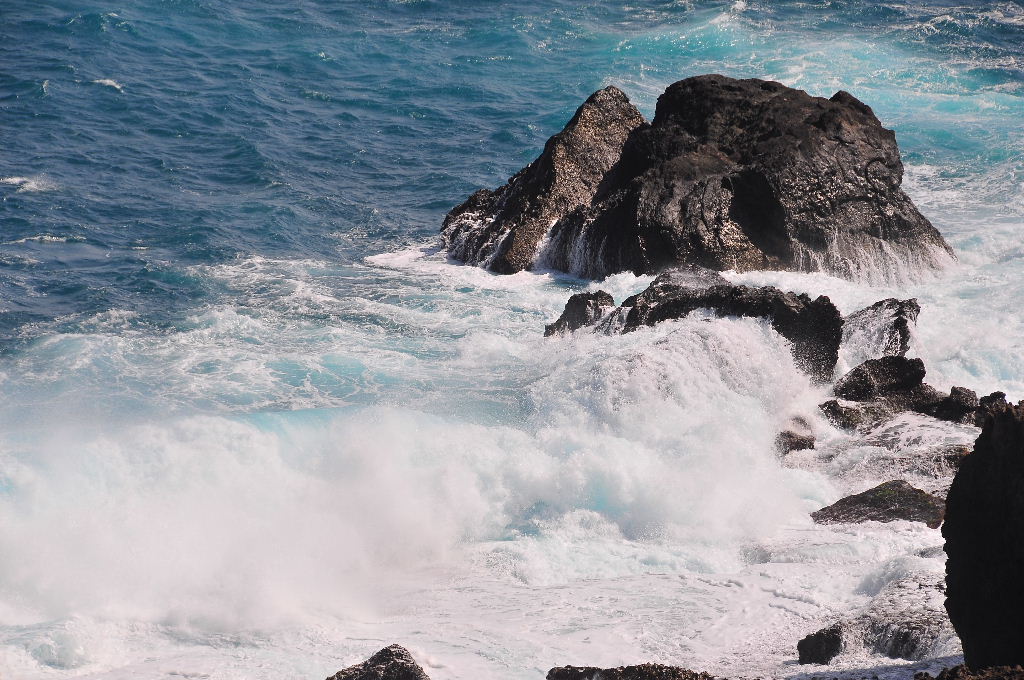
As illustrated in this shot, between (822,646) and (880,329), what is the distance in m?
8.05

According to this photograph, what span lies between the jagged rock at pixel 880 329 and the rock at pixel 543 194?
6202mm

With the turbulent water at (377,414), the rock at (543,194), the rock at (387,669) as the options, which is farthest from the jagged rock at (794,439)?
the rock at (543,194)

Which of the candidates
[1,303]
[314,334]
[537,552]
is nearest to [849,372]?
[537,552]

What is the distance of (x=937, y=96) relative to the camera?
102 ft

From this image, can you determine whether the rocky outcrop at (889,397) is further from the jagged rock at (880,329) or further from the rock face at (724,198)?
the rock face at (724,198)

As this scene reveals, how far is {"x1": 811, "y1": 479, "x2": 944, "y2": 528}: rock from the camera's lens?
426 inches

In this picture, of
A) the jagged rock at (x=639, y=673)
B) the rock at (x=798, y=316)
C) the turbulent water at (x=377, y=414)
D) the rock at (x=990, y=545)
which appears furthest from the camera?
the rock at (x=798, y=316)

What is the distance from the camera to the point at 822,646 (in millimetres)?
8375

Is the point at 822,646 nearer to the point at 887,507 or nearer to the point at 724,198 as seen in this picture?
the point at 887,507

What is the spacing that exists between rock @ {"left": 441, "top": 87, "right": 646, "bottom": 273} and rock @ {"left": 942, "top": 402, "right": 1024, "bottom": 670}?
13.3m

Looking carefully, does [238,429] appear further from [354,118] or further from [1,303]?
[354,118]

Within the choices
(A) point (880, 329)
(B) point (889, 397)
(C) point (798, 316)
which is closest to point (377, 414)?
(C) point (798, 316)

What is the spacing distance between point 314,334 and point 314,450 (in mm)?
4276

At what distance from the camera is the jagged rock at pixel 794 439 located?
43.1ft
